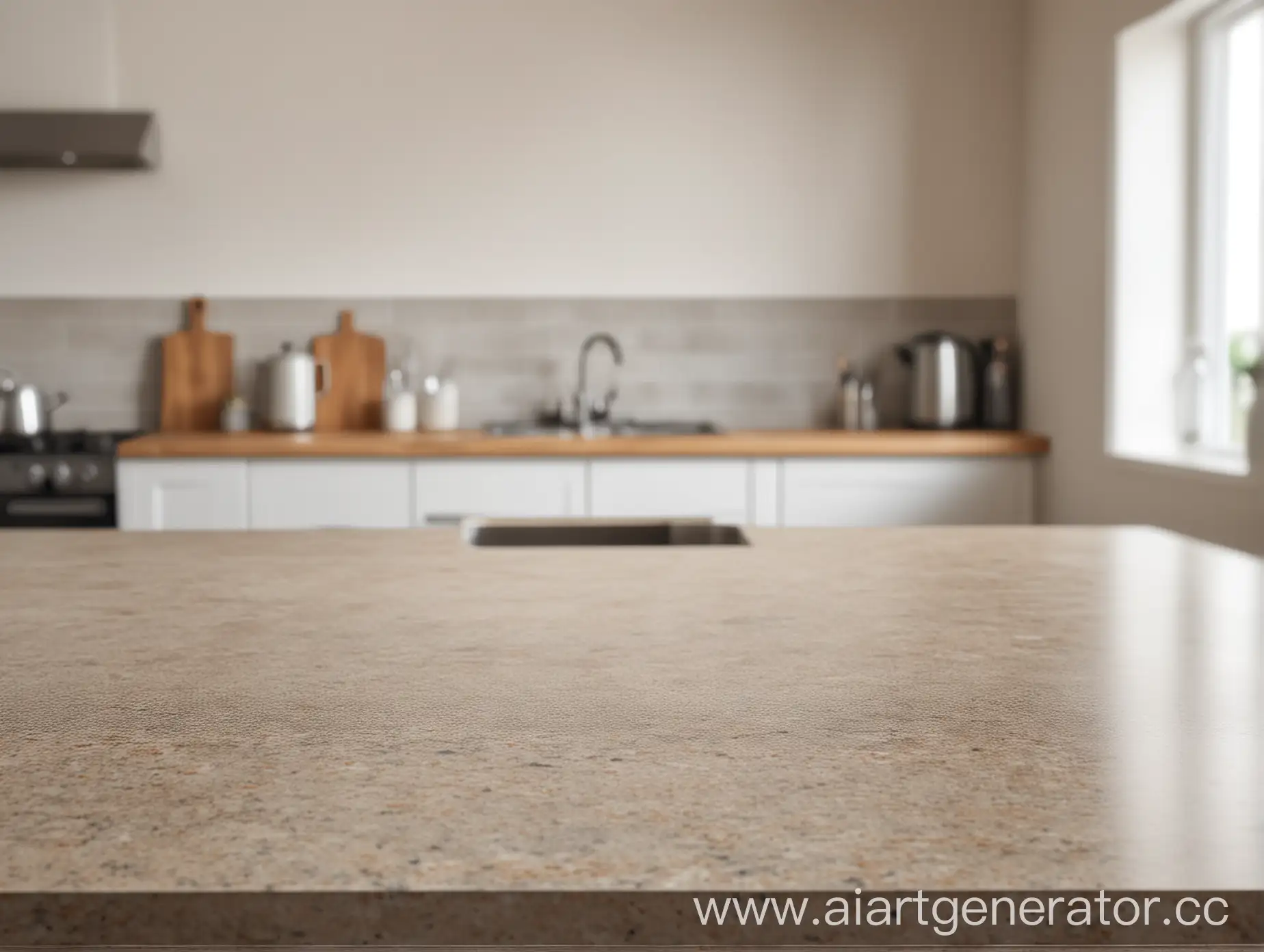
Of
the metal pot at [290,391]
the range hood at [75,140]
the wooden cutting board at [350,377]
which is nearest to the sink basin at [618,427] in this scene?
the wooden cutting board at [350,377]

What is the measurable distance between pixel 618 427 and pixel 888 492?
95cm

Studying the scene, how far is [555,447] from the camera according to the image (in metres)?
3.83

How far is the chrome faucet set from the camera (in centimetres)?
432

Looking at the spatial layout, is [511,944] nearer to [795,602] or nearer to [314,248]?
[795,602]

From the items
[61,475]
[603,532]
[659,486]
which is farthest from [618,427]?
[603,532]

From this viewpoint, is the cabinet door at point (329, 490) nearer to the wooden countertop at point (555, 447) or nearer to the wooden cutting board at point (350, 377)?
the wooden countertop at point (555, 447)

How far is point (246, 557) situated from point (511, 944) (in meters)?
1.14

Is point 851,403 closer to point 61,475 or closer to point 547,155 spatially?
point 547,155

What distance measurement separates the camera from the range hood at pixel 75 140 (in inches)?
161

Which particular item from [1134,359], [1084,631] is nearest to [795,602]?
[1084,631]

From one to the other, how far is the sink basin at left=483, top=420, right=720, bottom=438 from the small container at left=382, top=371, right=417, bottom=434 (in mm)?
241

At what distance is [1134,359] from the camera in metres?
3.65

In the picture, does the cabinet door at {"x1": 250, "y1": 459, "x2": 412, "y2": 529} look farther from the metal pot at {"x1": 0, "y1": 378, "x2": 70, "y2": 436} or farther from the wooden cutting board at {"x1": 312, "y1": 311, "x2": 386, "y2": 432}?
the metal pot at {"x1": 0, "y1": 378, "x2": 70, "y2": 436}

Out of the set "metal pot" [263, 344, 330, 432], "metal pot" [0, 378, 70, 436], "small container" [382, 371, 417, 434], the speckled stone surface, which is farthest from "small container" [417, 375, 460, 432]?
the speckled stone surface
